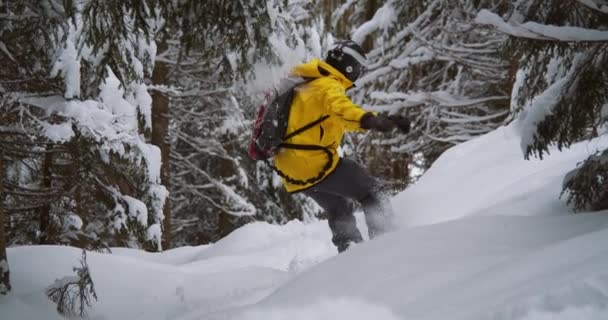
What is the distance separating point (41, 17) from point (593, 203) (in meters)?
4.03

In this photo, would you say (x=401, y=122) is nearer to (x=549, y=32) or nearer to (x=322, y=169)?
(x=322, y=169)

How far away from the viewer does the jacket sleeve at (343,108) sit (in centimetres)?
401

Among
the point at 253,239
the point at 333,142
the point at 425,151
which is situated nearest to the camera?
the point at 333,142

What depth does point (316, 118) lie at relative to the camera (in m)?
4.43

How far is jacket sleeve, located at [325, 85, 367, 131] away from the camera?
401cm

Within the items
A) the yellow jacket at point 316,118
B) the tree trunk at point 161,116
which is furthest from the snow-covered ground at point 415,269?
the tree trunk at point 161,116

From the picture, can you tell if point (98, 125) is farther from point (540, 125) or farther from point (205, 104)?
point (205, 104)

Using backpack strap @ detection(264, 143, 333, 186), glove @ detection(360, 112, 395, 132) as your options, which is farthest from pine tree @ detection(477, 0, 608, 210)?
backpack strap @ detection(264, 143, 333, 186)

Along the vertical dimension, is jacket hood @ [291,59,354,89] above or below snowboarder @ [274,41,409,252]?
above

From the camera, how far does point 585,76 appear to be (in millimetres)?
3480

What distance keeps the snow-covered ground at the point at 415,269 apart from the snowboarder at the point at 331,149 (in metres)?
0.85

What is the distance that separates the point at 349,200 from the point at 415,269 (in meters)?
2.18

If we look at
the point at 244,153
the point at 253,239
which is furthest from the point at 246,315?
the point at 244,153

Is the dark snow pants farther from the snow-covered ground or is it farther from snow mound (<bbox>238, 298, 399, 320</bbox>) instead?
snow mound (<bbox>238, 298, 399, 320</bbox>)
